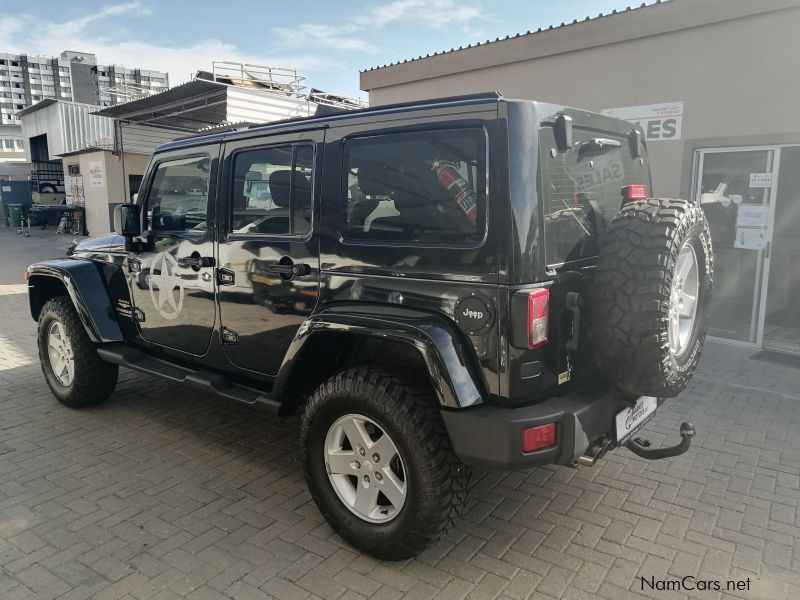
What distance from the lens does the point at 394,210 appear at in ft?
9.09

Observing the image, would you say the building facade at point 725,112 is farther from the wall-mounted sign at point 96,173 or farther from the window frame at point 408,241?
the wall-mounted sign at point 96,173

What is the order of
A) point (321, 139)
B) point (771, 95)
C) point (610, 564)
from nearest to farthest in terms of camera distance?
point (610, 564) → point (321, 139) → point (771, 95)

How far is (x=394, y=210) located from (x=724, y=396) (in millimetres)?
3795

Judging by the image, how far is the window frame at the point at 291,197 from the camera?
3.07 meters

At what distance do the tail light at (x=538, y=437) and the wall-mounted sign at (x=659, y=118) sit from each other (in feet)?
17.6

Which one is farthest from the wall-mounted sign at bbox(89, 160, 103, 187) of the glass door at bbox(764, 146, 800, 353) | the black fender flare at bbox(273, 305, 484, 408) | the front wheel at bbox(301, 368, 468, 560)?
A: the black fender flare at bbox(273, 305, 484, 408)

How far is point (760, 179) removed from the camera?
646 cm

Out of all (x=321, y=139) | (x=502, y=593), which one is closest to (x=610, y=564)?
(x=502, y=593)

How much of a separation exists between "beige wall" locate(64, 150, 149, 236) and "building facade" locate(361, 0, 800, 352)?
15.4 meters

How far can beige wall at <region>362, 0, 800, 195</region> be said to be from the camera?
609cm

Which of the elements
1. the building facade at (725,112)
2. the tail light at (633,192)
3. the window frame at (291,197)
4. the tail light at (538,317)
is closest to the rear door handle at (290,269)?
the window frame at (291,197)

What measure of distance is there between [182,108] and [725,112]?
1310cm

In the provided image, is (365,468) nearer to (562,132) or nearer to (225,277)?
(225,277)

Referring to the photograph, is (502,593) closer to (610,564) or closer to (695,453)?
(610,564)
